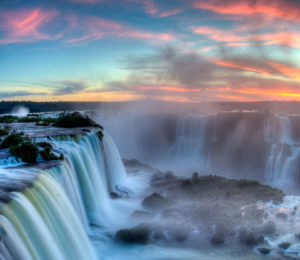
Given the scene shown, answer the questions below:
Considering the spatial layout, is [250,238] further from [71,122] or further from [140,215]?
[71,122]

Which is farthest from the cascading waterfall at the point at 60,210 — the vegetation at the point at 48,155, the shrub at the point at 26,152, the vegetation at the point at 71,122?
the vegetation at the point at 71,122

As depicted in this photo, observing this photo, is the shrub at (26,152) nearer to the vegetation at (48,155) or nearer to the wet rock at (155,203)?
the vegetation at (48,155)

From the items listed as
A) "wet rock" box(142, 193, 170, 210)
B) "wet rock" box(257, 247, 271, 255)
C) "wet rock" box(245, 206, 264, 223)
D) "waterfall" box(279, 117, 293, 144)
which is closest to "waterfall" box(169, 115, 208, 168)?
"waterfall" box(279, 117, 293, 144)

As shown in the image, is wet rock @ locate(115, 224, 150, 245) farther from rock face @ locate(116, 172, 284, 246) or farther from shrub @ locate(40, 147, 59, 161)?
shrub @ locate(40, 147, 59, 161)

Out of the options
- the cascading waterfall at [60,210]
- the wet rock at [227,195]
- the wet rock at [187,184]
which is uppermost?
the cascading waterfall at [60,210]

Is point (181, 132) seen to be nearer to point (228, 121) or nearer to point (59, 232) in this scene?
point (228, 121)

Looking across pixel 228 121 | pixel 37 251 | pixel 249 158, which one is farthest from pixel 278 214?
pixel 228 121

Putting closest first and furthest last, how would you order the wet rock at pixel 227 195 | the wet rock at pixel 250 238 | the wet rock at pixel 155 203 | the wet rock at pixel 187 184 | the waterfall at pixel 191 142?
the wet rock at pixel 250 238, the wet rock at pixel 155 203, the wet rock at pixel 227 195, the wet rock at pixel 187 184, the waterfall at pixel 191 142
